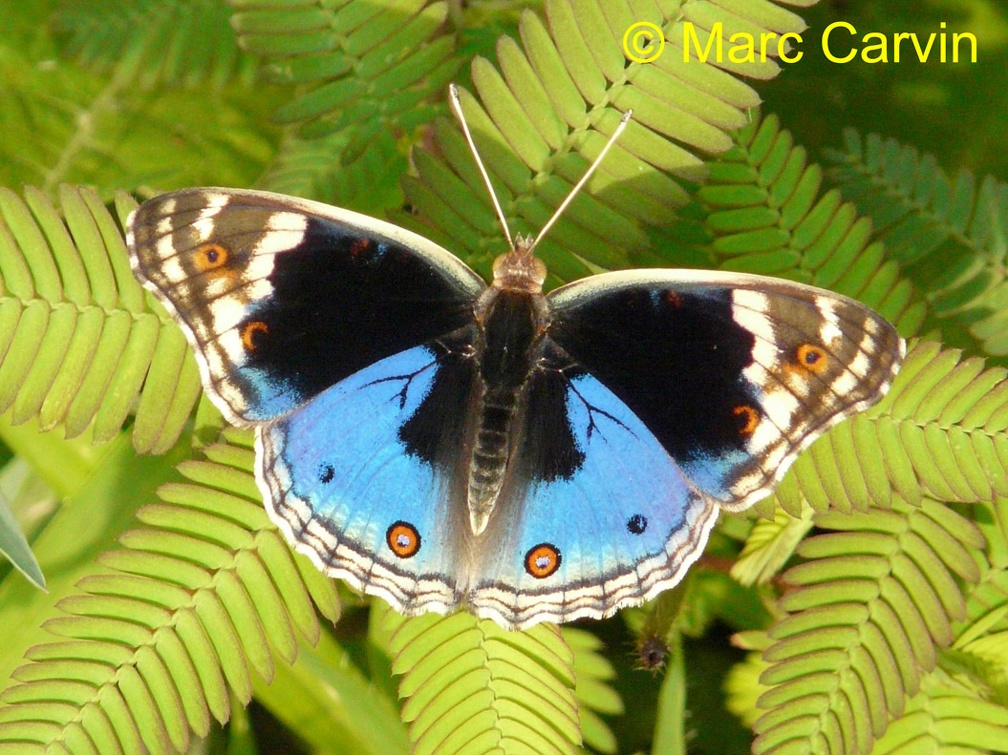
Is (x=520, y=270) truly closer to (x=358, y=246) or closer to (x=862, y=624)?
(x=358, y=246)

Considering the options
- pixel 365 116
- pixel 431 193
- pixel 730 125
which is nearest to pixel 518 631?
pixel 431 193

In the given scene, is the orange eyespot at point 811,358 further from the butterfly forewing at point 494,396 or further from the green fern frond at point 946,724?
the green fern frond at point 946,724

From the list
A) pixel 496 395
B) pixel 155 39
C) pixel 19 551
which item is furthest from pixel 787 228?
pixel 155 39

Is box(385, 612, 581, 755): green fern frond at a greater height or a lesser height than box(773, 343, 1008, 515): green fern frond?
lesser

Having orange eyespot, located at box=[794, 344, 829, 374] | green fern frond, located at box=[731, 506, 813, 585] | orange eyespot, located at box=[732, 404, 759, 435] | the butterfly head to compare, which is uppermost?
orange eyespot, located at box=[794, 344, 829, 374]

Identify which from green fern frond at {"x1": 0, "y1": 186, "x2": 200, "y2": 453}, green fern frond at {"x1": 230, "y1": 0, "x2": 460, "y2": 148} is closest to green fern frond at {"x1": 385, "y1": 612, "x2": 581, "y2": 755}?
green fern frond at {"x1": 0, "y1": 186, "x2": 200, "y2": 453}

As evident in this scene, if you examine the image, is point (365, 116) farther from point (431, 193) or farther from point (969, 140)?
point (969, 140)

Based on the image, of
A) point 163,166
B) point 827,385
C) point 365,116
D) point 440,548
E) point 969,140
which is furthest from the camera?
point 969,140

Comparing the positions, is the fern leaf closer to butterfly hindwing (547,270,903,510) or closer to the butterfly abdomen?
the butterfly abdomen
